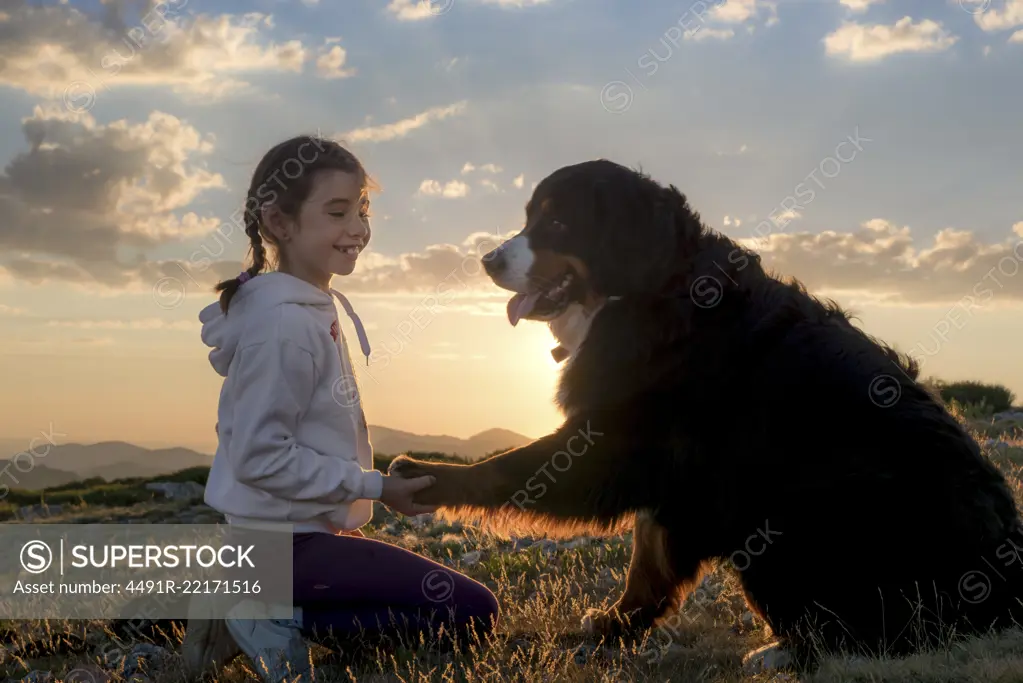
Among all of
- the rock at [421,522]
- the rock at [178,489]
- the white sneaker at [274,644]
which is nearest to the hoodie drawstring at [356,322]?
the white sneaker at [274,644]

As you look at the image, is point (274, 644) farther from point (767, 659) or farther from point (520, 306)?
point (767, 659)

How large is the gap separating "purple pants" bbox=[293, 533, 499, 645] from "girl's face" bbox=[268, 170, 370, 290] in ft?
3.54

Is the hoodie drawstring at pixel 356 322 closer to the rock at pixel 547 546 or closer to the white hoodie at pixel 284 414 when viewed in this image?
the white hoodie at pixel 284 414

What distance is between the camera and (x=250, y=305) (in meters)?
3.52

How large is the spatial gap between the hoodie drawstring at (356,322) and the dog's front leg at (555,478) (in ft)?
1.63

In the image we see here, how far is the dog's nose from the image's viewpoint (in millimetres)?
4164

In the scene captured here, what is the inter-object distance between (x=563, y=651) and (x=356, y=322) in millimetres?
1626

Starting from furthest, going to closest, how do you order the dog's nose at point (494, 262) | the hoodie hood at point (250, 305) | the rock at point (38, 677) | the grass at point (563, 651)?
the dog's nose at point (494, 262) → the rock at point (38, 677) → the hoodie hood at point (250, 305) → the grass at point (563, 651)

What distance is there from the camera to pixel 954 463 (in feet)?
11.6

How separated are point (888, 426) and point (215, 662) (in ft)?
9.17

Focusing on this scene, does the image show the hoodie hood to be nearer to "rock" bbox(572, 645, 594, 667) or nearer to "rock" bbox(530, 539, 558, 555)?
"rock" bbox(572, 645, 594, 667)

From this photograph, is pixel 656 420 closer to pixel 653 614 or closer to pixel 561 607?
pixel 653 614

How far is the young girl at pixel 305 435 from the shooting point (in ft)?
11.2

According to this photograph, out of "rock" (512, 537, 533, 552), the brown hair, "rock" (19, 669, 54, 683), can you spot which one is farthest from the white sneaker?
"rock" (512, 537, 533, 552)
